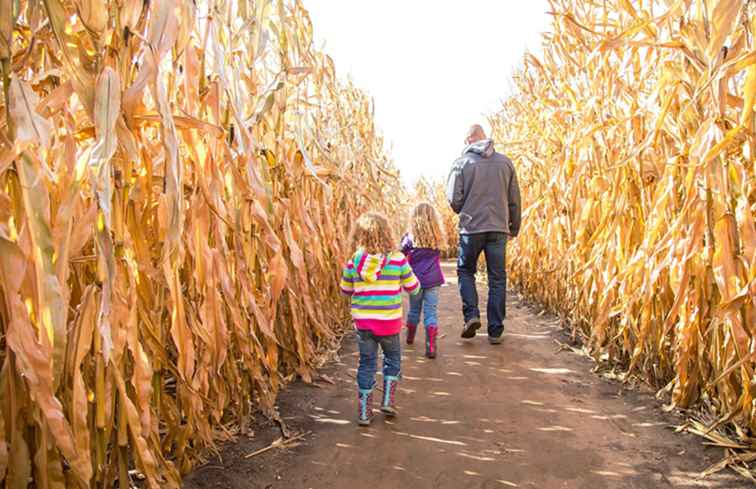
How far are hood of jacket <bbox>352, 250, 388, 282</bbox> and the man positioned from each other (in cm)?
163

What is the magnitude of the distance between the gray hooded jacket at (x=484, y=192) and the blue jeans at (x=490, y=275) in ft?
0.29

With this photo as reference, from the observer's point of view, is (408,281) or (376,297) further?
(408,281)

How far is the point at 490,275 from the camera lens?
4551 millimetres

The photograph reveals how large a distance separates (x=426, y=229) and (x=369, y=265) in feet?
4.69

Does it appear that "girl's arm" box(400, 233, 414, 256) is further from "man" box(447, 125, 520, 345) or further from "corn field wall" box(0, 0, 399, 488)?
"corn field wall" box(0, 0, 399, 488)

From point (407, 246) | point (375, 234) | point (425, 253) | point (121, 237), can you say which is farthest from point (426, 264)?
point (121, 237)

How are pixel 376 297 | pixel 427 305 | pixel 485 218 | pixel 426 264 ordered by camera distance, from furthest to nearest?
pixel 485 218, pixel 426 264, pixel 427 305, pixel 376 297

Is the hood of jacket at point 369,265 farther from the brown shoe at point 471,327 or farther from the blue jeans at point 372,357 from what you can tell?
the brown shoe at point 471,327

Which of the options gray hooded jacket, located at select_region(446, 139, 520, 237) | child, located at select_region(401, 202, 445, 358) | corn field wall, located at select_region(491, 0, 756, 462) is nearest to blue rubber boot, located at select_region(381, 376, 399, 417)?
corn field wall, located at select_region(491, 0, 756, 462)

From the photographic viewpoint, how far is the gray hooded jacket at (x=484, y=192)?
Result: 4.47m

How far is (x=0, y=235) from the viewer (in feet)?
4.04

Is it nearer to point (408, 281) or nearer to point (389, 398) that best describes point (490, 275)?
point (408, 281)

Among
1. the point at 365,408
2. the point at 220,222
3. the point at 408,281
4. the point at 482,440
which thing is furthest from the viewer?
the point at 408,281

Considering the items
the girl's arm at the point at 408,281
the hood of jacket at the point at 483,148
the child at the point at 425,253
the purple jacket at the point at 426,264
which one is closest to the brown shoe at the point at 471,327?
the child at the point at 425,253
